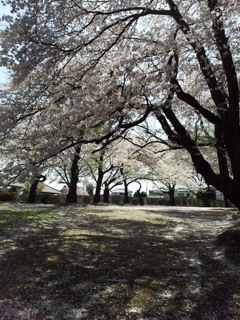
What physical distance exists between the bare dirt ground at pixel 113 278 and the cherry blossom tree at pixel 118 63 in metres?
2.56

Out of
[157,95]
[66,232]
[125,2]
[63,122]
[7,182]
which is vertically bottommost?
[66,232]

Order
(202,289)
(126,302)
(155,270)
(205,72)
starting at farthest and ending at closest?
(205,72)
(155,270)
(202,289)
(126,302)

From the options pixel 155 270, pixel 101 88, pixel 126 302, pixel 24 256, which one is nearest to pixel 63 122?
pixel 101 88

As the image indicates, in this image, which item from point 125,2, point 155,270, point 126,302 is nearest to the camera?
point 126,302

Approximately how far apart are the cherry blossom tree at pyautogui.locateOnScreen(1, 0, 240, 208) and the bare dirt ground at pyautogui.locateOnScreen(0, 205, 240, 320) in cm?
256

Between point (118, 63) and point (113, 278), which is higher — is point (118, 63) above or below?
above

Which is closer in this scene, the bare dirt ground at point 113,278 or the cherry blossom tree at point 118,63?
the bare dirt ground at point 113,278

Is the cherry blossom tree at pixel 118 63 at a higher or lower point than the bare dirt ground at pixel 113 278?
higher

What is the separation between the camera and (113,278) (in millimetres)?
4270

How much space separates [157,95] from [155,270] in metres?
5.37

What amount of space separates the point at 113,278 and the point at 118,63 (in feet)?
19.2

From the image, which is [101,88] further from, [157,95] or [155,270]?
[155,270]

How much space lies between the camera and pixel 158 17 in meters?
9.13

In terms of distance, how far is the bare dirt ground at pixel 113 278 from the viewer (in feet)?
10.3
